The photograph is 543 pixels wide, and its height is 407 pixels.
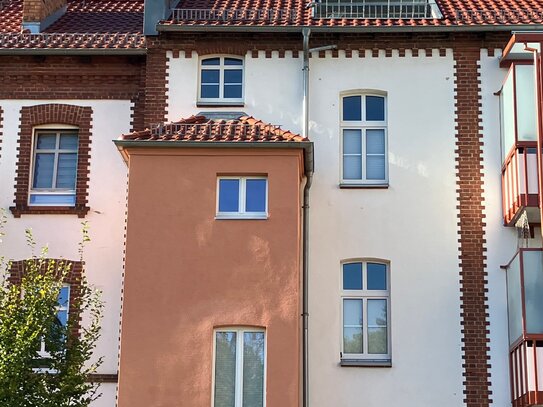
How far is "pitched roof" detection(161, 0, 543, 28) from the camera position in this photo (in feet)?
74.8

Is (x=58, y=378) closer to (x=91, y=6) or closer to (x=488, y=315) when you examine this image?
(x=488, y=315)

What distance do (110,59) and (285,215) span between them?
5637mm

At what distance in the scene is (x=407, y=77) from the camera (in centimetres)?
2264

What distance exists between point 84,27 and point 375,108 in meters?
7.14

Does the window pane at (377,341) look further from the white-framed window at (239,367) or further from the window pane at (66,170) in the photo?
the window pane at (66,170)

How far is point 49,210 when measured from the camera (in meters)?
22.5

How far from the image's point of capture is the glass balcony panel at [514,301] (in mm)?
20234

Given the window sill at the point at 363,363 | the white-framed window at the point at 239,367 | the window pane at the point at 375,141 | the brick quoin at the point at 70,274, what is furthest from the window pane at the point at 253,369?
the window pane at the point at 375,141

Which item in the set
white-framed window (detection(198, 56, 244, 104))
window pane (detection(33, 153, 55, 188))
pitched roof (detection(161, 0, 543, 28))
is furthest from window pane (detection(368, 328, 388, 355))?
window pane (detection(33, 153, 55, 188))

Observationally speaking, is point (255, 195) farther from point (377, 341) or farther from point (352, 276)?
point (377, 341)

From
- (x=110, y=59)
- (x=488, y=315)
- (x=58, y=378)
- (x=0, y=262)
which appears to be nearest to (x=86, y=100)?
(x=110, y=59)

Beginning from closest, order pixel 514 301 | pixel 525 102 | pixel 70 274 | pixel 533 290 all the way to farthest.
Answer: pixel 533 290 → pixel 514 301 → pixel 525 102 → pixel 70 274

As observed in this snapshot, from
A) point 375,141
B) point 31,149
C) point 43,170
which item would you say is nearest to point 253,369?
point 375,141

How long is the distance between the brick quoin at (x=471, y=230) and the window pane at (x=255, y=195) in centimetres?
392
